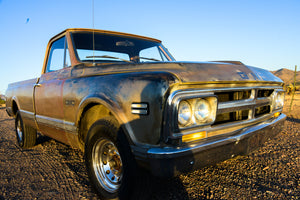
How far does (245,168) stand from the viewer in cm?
256

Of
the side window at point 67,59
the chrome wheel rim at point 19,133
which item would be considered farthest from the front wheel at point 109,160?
the chrome wheel rim at point 19,133

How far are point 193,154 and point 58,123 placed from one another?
1.94 metres

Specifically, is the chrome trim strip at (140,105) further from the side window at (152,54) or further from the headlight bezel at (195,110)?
the side window at (152,54)

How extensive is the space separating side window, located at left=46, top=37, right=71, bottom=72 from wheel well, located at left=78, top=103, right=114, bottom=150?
0.93m

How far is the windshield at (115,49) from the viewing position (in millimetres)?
2810

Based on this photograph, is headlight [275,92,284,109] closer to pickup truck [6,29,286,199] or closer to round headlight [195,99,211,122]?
pickup truck [6,29,286,199]

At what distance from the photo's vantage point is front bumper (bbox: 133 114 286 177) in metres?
1.43

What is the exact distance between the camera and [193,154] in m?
1.51

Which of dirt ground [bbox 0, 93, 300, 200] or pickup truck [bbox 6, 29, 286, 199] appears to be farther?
dirt ground [bbox 0, 93, 300, 200]

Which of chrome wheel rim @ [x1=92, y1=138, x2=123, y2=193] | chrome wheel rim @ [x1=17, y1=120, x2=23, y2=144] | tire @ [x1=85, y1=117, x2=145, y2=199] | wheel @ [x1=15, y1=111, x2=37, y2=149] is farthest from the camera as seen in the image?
chrome wheel rim @ [x1=17, y1=120, x2=23, y2=144]

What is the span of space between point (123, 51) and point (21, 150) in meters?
2.73

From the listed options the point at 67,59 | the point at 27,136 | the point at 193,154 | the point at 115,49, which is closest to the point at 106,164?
the point at 193,154

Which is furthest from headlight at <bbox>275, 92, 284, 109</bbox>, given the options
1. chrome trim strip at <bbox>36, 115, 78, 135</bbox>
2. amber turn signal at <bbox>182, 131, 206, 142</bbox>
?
chrome trim strip at <bbox>36, 115, 78, 135</bbox>

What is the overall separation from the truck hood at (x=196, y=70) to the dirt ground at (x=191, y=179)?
888 mm
